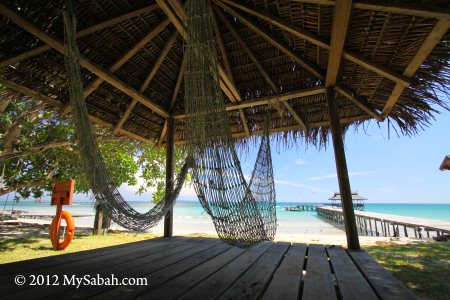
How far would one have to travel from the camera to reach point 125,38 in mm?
2725

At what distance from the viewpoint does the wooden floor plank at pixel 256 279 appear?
1148mm

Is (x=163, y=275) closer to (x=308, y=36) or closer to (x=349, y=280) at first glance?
(x=349, y=280)

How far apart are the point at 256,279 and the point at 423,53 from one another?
2.15 meters

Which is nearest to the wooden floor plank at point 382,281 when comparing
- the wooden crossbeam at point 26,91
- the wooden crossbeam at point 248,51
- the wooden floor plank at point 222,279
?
the wooden floor plank at point 222,279

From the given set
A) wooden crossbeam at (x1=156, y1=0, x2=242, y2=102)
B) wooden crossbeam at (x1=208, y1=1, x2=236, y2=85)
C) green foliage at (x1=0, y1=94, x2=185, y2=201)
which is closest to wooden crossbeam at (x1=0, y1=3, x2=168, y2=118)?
wooden crossbeam at (x1=156, y1=0, x2=242, y2=102)

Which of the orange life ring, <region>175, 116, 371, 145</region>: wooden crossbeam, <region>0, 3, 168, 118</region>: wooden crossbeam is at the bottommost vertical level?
the orange life ring

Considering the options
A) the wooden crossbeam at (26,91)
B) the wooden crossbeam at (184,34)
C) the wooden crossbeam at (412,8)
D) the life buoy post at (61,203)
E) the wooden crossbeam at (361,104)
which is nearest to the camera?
the wooden crossbeam at (412,8)

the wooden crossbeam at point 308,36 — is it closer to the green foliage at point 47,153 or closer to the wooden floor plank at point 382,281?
the wooden floor plank at point 382,281

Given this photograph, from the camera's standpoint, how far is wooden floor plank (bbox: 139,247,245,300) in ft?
3.72

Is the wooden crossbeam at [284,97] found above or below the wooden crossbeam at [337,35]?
below

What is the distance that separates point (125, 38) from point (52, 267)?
2.27 m

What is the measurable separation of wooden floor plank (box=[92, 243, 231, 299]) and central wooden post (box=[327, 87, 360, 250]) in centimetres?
121

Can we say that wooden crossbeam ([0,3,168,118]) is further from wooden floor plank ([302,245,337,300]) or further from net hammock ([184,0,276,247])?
wooden floor plank ([302,245,337,300])

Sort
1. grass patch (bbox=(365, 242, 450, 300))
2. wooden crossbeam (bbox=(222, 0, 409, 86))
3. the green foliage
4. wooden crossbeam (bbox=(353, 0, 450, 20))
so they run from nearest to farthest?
wooden crossbeam (bbox=(353, 0, 450, 20)) < grass patch (bbox=(365, 242, 450, 300)) < wooden crossbeam (bbox=(222, 0, 409, 86)) < the green foliage
